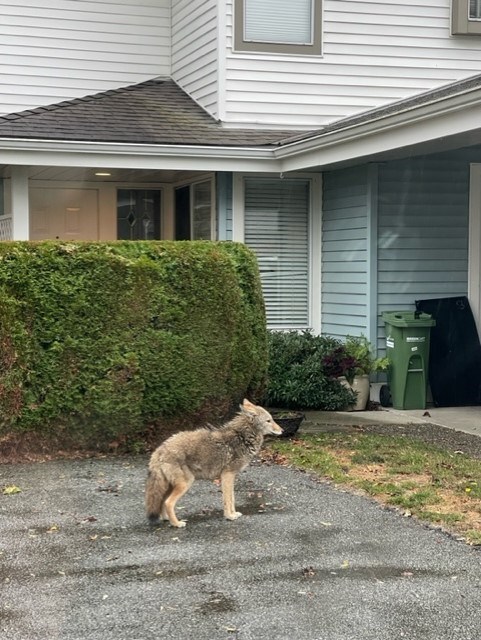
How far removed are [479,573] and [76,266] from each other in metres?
4.67

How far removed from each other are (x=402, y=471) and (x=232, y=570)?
9.13ft

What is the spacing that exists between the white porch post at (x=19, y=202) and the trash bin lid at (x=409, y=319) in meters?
4.65

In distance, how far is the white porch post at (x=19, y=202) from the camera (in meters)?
11.4

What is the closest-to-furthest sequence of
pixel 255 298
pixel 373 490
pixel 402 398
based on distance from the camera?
pixel 373 490, pixel 255 298, pixel 402 398

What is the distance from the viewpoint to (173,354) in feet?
28.5

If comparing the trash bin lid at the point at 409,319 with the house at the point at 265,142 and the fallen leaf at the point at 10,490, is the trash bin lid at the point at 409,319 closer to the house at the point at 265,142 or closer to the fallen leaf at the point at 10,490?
the house at the point at 265,142

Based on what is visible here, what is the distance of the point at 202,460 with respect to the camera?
20.0 feet

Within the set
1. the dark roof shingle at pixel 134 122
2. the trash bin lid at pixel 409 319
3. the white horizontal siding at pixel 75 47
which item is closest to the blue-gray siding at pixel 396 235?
the trash bin lid at pixel 409 319

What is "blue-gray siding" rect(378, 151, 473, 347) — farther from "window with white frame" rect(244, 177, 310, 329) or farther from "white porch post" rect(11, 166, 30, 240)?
"white porch post" rect(11, 166, 30, 240)

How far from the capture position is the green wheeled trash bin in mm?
10922

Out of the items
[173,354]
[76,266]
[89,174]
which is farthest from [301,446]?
[89,174]

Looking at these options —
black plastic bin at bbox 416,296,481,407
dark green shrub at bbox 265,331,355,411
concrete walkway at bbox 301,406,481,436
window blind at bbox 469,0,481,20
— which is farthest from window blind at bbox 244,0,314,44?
concrete walkway at bbox 301,406,481,436

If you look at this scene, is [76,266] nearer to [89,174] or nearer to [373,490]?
[373,490]

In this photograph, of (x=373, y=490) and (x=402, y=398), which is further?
(x=402, y=398)
